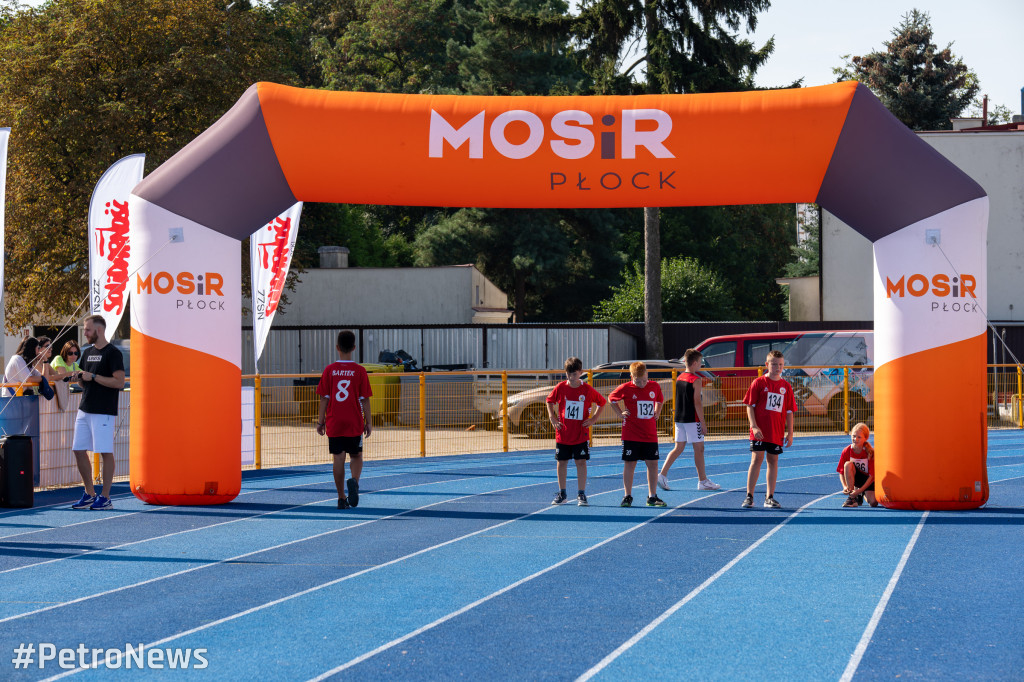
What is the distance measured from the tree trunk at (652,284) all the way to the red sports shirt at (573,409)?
18.8 metres

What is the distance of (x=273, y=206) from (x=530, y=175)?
2.75 m

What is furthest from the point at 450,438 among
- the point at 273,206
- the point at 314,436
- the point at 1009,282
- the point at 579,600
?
the point at 1009,282

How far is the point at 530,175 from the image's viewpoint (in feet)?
37.7

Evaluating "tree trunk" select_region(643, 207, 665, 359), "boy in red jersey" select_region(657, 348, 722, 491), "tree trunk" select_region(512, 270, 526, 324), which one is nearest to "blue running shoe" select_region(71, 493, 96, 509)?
"boy in red jersey" select_region(657, 348, 722, 491)

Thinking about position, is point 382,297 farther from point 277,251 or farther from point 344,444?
point 344,444

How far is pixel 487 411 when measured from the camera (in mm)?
18984

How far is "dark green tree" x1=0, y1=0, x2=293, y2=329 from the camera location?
25859 mm

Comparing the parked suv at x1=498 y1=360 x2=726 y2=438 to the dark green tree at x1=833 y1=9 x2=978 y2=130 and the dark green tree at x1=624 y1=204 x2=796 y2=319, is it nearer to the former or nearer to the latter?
the dark green tree at x1=624 y1=204 x2=796 y2=319

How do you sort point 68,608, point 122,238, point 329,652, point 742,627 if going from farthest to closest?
point 122,238
point 68,608
point 742,627
point 329,652

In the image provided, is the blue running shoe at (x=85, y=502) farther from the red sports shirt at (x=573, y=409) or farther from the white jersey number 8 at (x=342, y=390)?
the red sports shirt at (x=573, y=409)

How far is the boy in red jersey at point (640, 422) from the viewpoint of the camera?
11492 mm

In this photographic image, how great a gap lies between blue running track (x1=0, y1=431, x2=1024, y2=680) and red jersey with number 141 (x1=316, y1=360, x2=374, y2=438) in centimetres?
90

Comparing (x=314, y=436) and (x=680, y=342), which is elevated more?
(x=680, y=342)

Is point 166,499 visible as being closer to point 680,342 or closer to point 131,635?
point 131,635
